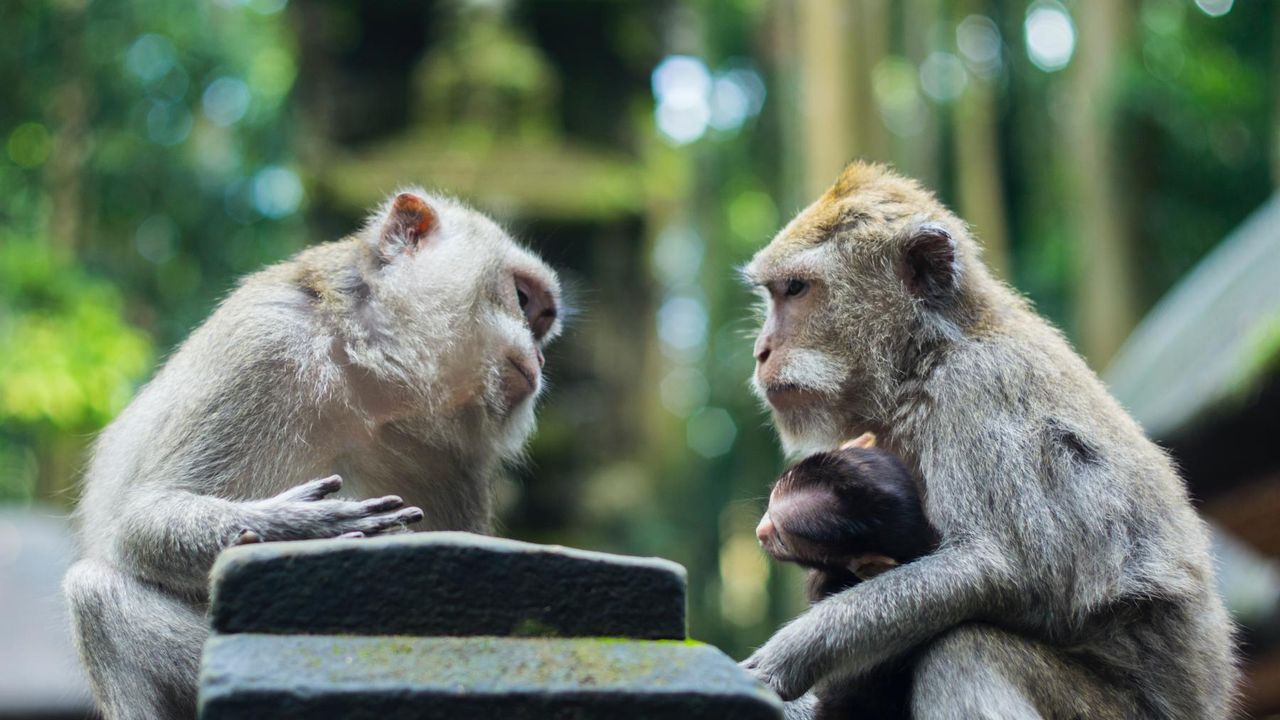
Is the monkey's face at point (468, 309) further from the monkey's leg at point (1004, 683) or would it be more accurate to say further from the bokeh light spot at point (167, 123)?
the bokeh light spot at point (167, 123)

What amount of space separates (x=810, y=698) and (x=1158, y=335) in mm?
6613

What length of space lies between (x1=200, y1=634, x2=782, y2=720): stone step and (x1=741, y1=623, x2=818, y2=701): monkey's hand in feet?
2.81

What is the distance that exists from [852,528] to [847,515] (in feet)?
0.12

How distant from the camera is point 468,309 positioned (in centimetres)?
422

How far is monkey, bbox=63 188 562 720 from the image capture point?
3443 mm

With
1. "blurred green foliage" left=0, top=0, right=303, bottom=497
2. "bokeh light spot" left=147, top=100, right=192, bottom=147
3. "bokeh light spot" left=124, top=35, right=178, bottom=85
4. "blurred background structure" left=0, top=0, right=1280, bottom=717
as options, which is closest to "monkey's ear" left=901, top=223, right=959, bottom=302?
"blurred background structure" left=0, top=0, right=1280, bottom=717

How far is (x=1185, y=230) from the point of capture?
1527 cm

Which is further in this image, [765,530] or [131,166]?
[131,166]

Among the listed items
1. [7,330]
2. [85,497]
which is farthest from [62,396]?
[85,497]

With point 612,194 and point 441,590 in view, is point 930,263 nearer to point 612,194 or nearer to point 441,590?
point 441,590

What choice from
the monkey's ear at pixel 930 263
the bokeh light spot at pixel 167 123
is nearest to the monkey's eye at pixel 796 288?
the monkey's ear at pixel 930 263

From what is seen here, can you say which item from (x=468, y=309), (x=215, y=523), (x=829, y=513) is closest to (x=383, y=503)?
(x=215, y=523)

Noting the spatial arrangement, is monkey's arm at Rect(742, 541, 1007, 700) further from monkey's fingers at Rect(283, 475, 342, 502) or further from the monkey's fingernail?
monkey's fingers at Rect(283, 475, 342, 502)

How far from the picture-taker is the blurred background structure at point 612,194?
10523 millimetres
